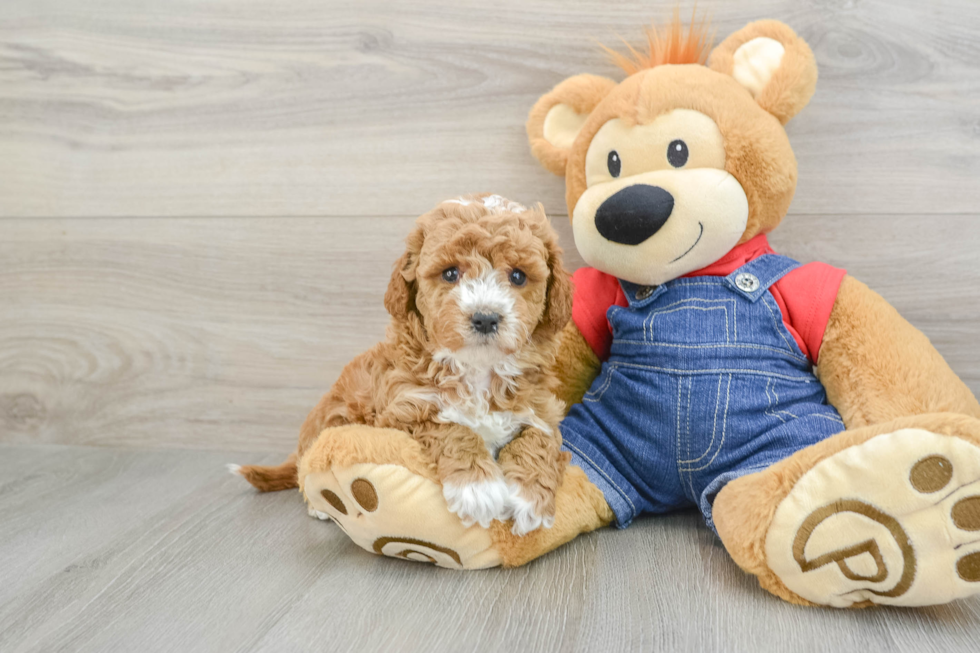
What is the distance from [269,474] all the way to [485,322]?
63 centimetres

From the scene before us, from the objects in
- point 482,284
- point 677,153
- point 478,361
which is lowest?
point 478,361

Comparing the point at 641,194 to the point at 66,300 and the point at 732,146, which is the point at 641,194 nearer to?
the point at 732,146

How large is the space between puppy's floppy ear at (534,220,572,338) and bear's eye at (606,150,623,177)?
0.19 metres

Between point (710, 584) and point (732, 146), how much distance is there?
61cm

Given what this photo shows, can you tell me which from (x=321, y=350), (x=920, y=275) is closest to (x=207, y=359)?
(x=321, y=350)

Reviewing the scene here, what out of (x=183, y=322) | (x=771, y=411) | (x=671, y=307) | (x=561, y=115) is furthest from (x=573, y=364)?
(x=183, y=322)

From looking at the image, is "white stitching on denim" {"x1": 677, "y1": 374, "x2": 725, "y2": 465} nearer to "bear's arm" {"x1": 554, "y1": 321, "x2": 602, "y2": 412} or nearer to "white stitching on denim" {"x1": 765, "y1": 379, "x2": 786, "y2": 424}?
"white stitching on denim" {"x1": 765, "y1": 379, "x2": 786, "y2": 424}

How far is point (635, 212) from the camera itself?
96 centimetres

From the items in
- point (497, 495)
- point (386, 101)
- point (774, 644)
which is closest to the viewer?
point (774, 644)

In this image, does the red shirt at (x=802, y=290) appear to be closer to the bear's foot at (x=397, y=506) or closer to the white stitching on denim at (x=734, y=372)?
the white stitching on denim at (x=734, y=372)

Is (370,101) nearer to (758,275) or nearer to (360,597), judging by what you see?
(758,275)

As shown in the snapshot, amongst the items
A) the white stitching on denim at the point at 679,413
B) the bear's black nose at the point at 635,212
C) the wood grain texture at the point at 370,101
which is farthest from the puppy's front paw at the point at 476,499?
the wood grain texture at the point at 370,101

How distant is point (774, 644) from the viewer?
0.73 metres

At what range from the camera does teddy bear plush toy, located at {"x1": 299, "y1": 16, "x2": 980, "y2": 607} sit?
868 millimetres
